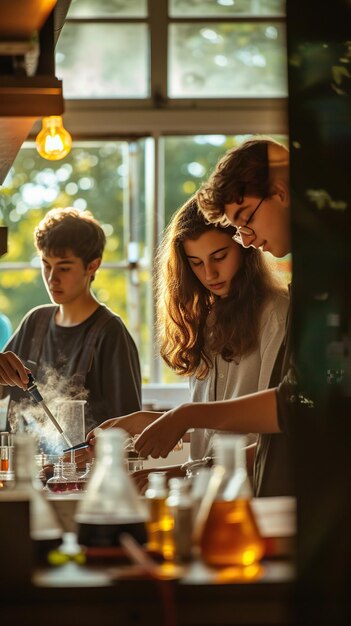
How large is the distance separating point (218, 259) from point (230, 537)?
1564mm

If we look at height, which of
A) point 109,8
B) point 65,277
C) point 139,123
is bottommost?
point 65,277

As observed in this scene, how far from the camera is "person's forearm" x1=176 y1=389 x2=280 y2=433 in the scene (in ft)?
5.33

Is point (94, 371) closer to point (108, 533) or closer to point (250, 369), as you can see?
point (250, 369)

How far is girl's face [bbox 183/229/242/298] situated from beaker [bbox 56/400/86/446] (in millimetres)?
498

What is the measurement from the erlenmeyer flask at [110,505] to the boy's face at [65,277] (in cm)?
238

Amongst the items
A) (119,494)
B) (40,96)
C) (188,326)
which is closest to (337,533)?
(119,494)

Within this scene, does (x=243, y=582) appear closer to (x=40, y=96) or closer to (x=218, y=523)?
(x=218, y=523)

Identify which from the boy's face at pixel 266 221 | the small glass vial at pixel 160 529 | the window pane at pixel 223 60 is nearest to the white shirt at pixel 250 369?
the boy's face at pixel 266 221

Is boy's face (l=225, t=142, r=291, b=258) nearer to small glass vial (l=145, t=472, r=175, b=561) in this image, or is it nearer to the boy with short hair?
small glass vial (l=145, t=472, r=175, b=561)

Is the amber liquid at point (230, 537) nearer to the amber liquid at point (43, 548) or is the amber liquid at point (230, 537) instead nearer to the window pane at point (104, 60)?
the amber liquid at point (43, 548)

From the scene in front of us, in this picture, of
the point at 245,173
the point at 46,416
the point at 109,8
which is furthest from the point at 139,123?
the point at 245,173

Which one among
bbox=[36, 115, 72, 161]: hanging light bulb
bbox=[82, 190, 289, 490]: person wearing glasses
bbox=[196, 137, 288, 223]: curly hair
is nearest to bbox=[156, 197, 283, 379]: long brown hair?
bbox=[82, 190, 289, 490]: person wearing glasses

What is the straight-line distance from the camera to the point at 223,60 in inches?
207

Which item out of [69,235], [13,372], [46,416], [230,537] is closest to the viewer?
[230,537]
